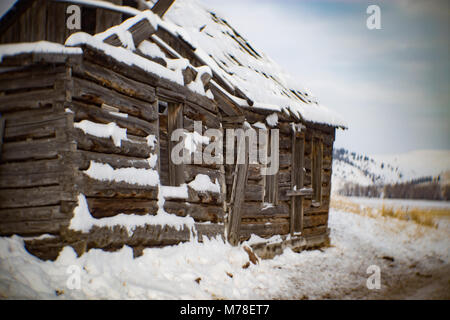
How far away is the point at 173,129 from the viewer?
607 cm

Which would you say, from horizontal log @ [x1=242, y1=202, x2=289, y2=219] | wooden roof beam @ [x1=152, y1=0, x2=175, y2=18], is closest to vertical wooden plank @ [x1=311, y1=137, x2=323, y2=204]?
horizontal log @ [x1=242, y1=202, x2=289, y2=219]

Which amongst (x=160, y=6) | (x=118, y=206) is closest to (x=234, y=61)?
(x=160, y=6)

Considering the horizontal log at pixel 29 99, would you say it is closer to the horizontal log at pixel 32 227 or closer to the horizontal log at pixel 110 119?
the horizontal log at pixel 110 119

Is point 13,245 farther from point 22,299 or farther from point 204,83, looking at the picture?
point 204,83

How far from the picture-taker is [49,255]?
3.96m

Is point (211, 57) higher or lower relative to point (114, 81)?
higher

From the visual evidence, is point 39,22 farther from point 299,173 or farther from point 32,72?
point 299,173

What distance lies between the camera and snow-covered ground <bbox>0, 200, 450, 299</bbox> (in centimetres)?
360

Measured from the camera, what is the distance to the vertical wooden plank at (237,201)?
7.19 metres

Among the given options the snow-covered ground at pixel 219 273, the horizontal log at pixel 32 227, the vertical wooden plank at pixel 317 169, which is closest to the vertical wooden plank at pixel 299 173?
the snow-covered ground at pixel 219 273

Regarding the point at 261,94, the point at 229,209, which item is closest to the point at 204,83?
the point at 261,94

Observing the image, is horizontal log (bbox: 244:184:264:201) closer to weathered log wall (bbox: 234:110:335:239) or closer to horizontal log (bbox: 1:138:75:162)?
weathered log wall (bbox: 234:110:335:239)

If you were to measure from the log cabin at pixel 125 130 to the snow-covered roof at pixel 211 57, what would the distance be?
0.03 meters

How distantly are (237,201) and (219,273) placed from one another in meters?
2.33
